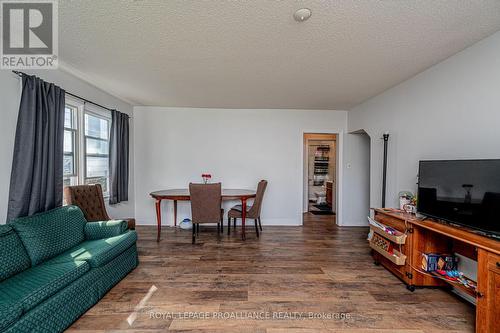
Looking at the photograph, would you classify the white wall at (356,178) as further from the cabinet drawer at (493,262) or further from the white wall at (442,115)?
the cabinet drawer at (493,262)

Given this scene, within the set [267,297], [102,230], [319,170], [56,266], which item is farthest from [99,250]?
[319,170]

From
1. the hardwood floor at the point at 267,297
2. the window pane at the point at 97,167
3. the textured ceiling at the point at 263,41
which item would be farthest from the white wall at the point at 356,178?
the window pane at the point at 97,167

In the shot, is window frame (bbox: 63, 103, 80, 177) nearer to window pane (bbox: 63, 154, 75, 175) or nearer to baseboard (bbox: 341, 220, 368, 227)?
window pane (bbox: 63, 154, 75, 175)

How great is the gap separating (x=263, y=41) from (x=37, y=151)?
2.58 meters

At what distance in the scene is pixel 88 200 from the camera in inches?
119

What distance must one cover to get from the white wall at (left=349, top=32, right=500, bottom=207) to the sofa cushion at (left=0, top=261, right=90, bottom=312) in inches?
148

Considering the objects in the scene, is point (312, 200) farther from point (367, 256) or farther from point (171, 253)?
point (171, 253)

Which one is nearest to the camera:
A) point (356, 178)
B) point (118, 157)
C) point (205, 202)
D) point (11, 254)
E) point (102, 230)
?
point (11, 254)

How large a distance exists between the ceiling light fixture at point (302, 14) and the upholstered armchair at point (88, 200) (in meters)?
3.23

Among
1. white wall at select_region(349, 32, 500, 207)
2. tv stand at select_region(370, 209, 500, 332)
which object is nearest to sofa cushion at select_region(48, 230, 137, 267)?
tv stand at select_region(370, 209, 500, 332)

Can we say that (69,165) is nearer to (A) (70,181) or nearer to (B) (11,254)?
(A) (70,181)

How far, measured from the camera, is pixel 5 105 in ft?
6.95

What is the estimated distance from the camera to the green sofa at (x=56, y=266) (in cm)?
148

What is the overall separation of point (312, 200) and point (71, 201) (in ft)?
22.1
